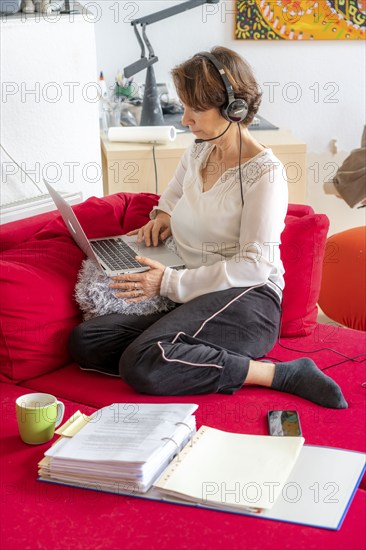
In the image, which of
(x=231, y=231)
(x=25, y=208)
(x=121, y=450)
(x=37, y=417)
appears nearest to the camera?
(x=121, y=450)

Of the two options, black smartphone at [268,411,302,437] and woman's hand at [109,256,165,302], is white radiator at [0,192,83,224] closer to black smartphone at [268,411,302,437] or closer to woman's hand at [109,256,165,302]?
woman's hand at [109,256,165,302]

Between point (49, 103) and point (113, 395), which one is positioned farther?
point (49, 103)

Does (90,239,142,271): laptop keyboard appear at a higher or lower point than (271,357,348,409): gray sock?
higher

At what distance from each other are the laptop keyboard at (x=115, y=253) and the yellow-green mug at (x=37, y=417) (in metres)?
0.50

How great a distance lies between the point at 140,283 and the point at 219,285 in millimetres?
210

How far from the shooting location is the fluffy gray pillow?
7.17ft

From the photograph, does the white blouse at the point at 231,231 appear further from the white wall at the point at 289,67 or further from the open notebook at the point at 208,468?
the white wall at the point at 289,67

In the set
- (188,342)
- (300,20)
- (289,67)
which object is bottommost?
(188,342)

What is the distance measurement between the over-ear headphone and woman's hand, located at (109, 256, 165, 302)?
0.44 meters

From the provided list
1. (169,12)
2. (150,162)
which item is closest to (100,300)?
(150,162)

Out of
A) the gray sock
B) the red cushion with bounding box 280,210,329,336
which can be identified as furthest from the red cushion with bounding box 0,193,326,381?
the gray sock

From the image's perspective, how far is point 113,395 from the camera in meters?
2.04

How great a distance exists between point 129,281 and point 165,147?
1.12m

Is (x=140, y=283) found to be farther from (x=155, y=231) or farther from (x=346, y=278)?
(x=346, y=278)
